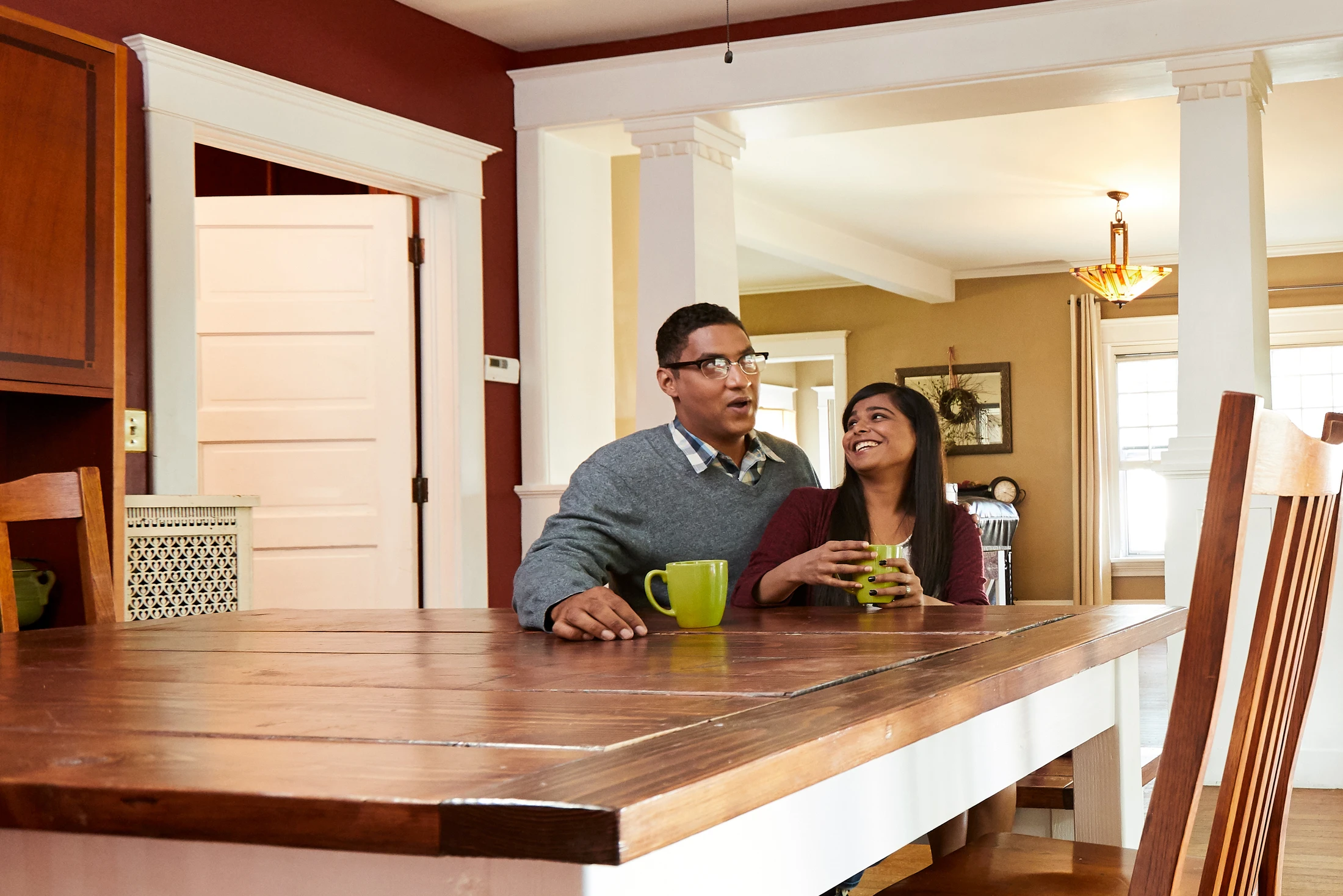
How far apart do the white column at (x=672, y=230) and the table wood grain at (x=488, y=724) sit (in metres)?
3.05

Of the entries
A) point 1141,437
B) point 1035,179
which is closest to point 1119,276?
point 1035,179

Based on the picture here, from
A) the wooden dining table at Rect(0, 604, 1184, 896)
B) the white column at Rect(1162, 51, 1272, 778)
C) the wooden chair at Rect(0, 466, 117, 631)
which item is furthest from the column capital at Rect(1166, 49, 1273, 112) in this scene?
the wooden chair at Rect(0, 466, 117, 631)

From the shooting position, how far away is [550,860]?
63 cm

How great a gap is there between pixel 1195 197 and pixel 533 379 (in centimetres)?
235

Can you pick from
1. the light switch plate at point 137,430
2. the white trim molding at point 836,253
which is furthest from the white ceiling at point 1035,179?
the light switch plate at point 137,430

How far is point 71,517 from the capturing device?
2.05 m

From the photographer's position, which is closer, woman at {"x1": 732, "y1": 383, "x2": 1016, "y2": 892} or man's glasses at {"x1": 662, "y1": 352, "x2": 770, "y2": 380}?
woman at {"x1": 732, "y1": 383, "x2": 1016, "y2": 892}

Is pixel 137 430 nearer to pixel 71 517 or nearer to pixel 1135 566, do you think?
pixel 71 517

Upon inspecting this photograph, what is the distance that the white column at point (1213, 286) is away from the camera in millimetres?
3961

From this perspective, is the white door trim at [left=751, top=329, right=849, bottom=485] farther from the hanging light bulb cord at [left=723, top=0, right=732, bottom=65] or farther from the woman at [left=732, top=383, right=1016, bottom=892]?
the woman at [left=732, top=383, right=1016, bottom=892]

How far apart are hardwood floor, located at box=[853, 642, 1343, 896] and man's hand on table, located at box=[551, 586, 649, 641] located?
1244mm

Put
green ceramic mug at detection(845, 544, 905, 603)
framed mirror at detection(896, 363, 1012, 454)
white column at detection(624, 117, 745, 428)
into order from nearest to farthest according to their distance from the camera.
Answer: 1. green ceramic mug at detection(845, 544, 905, 603)
2. white column at detection(624, 117, 745, 428)
3. framed mirror at detection(896, 363, 1012, 454)

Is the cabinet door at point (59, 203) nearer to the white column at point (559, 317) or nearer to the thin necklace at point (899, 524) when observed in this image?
the thin necklace at point (899, 524)

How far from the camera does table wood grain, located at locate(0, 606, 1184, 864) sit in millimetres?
654
